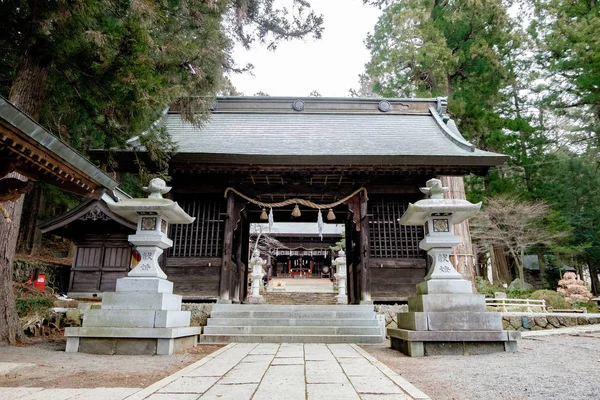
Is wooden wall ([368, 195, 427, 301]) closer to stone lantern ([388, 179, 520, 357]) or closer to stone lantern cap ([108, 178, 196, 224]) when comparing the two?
stone lantern ([388, 179, 520, 357])

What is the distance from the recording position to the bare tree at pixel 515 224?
53.1 feet

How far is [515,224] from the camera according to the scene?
16.3 metres

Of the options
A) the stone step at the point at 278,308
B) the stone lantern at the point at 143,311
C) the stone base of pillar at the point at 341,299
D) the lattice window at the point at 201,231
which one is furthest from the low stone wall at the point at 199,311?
the stone base of pillar at the point at 341,299

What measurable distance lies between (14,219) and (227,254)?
13.0ft

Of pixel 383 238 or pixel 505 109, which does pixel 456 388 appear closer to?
pixel 383 238

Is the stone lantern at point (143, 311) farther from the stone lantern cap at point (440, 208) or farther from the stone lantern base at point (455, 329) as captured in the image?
the stone lantern cap at point (440, 208)

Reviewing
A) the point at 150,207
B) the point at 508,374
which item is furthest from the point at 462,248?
the point at 150,207

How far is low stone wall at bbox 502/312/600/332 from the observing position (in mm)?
9125

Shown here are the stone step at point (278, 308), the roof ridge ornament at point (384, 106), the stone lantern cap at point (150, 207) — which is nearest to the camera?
the stone lantern cap at point (150, 207)

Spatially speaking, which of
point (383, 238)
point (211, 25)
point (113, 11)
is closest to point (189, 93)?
point (211, 25)

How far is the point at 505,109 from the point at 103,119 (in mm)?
21219

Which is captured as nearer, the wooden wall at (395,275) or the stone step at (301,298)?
the wooden wall at (395,275)

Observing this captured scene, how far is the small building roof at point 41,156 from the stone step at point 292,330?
3.85 m

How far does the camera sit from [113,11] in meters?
5.98
